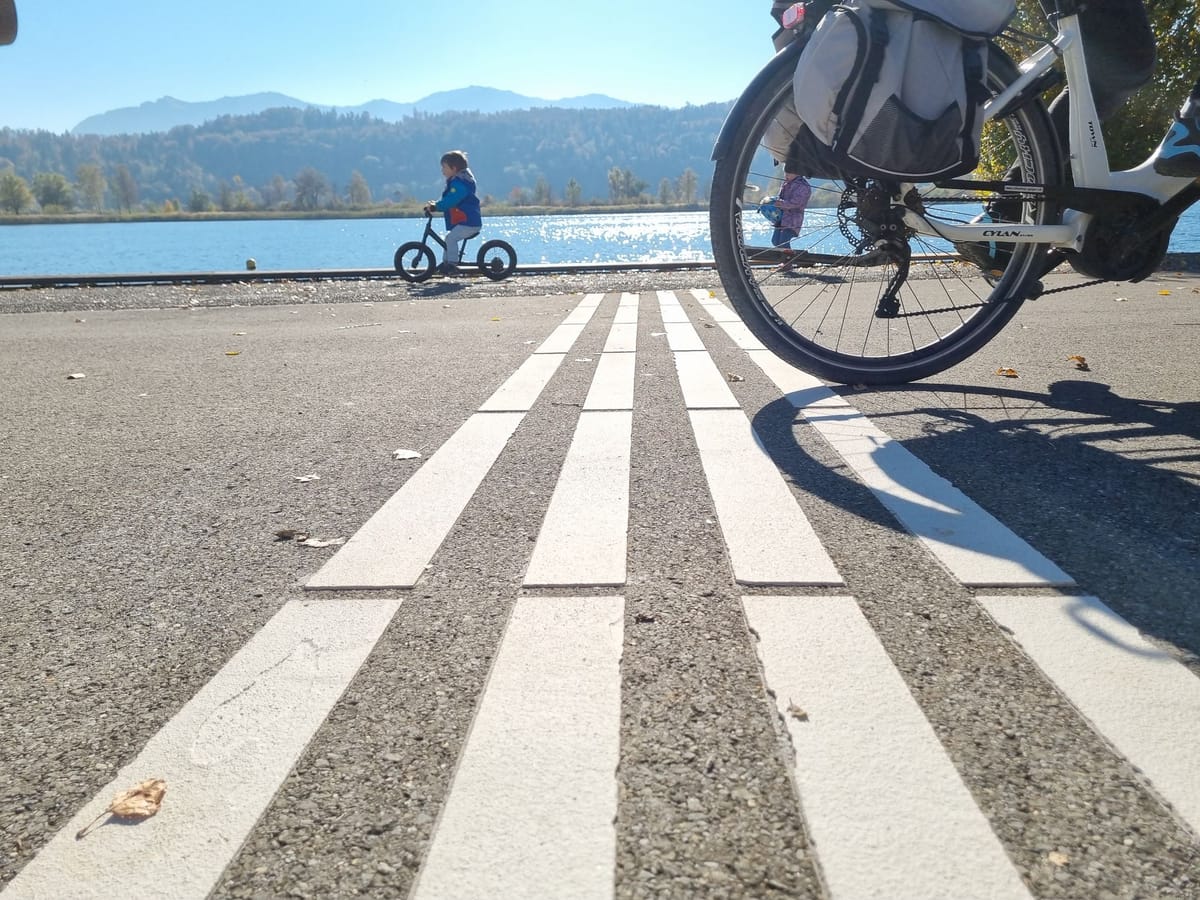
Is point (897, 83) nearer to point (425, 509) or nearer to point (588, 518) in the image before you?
point (588, 518)

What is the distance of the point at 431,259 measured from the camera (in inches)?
523

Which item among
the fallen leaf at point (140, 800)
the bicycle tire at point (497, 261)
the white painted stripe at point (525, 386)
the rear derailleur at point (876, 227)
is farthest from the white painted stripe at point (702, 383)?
the bicycle tire at point (497, 261)

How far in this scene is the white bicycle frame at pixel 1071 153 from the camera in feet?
10.9

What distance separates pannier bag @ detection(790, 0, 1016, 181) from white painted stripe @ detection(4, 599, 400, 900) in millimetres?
2454

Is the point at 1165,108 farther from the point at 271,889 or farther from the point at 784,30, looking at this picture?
the point at 271,889

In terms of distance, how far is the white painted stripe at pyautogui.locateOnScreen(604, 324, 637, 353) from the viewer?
16.9ft

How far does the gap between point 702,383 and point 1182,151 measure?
6.89 feet

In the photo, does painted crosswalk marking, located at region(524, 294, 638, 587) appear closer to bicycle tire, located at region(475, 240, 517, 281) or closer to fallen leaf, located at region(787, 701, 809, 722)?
fallen leaf, located at region(787, 701, 809, 722)

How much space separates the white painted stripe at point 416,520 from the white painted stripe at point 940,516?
1.23 m

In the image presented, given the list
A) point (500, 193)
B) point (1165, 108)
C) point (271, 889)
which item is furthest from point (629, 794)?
point (500, 193)

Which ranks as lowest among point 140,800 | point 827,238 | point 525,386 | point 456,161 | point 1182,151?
point 140,800

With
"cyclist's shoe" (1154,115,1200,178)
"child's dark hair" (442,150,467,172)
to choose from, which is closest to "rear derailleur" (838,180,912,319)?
"cyclist's shoe" (1154,115,1200,178)

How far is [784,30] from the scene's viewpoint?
3518mm

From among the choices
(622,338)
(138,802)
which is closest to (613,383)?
(622,338)
